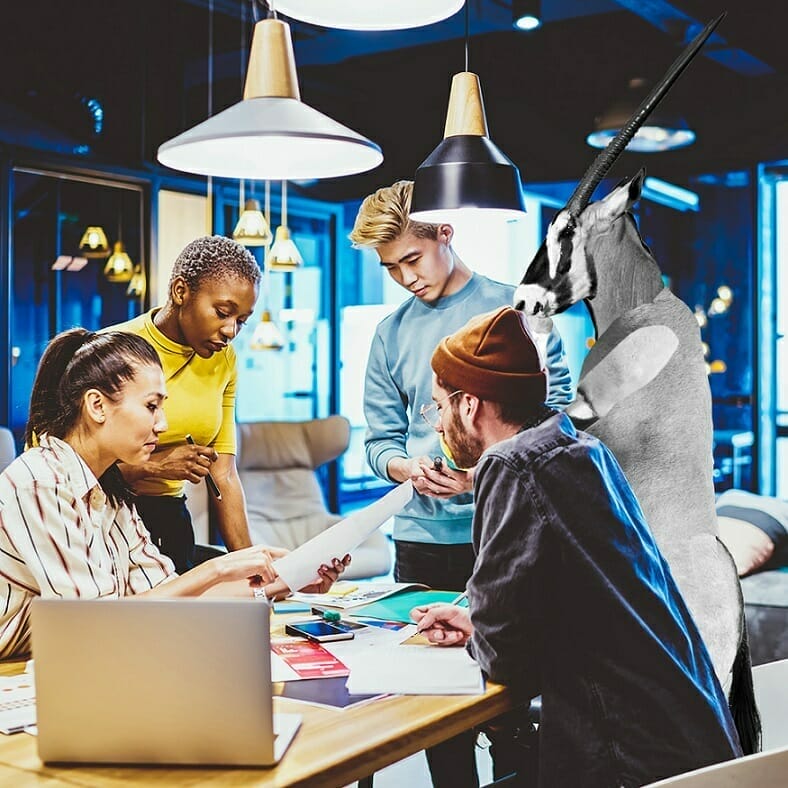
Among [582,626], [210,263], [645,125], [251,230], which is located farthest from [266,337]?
[582,626]

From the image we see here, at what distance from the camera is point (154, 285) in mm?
6543

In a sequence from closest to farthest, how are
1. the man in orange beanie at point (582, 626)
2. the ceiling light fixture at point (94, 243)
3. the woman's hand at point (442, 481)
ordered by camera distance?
the man in orange beanie at point (582, 626)
the woman's hand at point (442, 481)
the ceiling light fixture at point (94, 243)

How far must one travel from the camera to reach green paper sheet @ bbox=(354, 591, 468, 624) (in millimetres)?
2426

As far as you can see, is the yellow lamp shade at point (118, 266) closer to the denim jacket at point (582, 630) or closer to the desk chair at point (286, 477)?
the desk chair at point (286, 477)

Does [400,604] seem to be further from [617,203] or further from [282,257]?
[282,257]

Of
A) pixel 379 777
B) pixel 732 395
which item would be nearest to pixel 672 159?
pixel 732 395

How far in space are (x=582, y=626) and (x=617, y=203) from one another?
1.11 metres

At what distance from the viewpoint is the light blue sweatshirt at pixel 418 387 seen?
3.11m

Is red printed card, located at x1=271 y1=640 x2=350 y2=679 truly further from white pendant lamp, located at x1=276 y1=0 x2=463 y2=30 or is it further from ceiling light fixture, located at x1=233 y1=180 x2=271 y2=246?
ceiling light fixture, located at x1=233 y1=180 x2=271 y2=246

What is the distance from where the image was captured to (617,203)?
99.1 inches

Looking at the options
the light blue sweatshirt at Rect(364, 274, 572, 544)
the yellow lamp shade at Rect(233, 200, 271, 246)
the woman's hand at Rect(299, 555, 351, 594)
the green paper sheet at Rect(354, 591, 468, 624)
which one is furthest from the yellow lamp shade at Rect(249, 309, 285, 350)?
the woman's hand at Rect(299, 555, 351, 594)

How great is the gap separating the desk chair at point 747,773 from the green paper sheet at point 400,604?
3.11 feet

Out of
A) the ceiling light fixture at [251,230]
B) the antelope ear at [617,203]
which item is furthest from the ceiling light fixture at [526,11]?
the antelope ear at [617,203]

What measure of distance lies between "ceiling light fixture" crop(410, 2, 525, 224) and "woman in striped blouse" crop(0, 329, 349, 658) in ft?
2.84
